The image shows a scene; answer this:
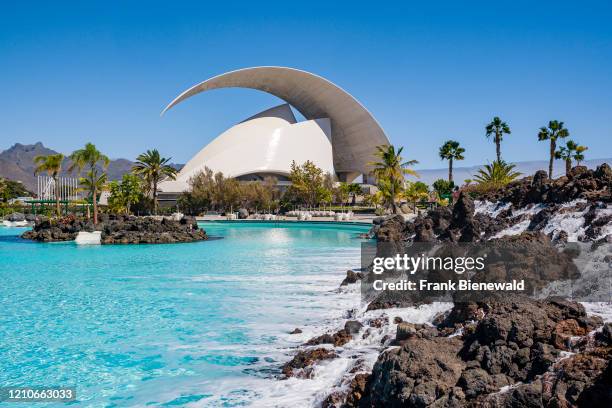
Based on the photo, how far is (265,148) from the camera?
6216 centimetres

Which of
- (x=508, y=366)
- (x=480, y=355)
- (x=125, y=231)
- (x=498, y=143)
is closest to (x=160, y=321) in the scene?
(x=480, y=355)

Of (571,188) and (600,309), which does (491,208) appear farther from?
(600,309)

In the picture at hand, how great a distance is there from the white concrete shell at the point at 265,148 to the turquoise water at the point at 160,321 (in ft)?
136

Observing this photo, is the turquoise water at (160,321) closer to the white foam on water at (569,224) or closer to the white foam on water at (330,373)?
the white foam on water at (330,373)

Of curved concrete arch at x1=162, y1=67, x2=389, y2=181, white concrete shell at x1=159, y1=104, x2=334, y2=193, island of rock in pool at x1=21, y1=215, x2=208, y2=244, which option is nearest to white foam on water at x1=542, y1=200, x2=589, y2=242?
island of rock in pool at x1=21, y1=215, x2=208, y2=244

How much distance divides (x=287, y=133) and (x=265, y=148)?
3.75 metres

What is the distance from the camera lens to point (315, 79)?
205 ft

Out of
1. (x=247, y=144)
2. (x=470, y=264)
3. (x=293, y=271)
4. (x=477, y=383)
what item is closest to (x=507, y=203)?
(x=293, y=271)

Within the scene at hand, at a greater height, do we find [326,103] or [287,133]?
[326,103]

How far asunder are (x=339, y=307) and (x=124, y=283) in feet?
20.3

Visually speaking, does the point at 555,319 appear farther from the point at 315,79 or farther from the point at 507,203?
the point at 315,79

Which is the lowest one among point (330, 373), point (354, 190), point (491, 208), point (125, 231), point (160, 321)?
point (160, 321)

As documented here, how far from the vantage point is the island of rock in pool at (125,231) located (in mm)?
24922

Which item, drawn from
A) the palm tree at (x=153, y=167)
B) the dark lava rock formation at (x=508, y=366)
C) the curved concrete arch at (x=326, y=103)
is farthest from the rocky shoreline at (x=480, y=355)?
the curved concrete arch at (x=326, y=103)
